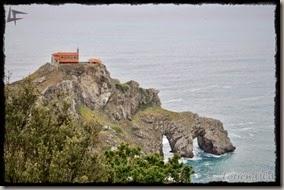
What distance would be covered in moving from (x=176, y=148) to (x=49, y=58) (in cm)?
75

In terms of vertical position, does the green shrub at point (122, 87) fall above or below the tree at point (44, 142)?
above

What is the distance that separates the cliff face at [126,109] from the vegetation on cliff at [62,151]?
0.04 metres

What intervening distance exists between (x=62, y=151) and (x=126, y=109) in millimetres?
371

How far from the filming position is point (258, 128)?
4.30m

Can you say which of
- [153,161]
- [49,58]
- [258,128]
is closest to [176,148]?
[153,161]

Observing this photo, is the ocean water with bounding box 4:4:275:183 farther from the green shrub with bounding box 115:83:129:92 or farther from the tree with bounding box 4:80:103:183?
the tree with bounding box 4:80:103:183

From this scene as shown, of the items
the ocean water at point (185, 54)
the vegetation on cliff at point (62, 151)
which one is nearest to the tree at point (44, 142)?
the vegetation on cliff at point (62, 151)

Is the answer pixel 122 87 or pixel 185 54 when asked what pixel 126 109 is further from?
pixel 185 54

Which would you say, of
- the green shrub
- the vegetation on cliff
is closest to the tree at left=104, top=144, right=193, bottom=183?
the vegetation on cliff

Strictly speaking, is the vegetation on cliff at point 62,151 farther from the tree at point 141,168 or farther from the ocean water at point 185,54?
the ocean water at point 185,54

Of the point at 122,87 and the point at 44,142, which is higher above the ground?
the point at 122,87

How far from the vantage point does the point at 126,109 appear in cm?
437

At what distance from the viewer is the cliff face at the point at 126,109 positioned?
4328 millimetres

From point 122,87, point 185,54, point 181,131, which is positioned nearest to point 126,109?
point 122,87
